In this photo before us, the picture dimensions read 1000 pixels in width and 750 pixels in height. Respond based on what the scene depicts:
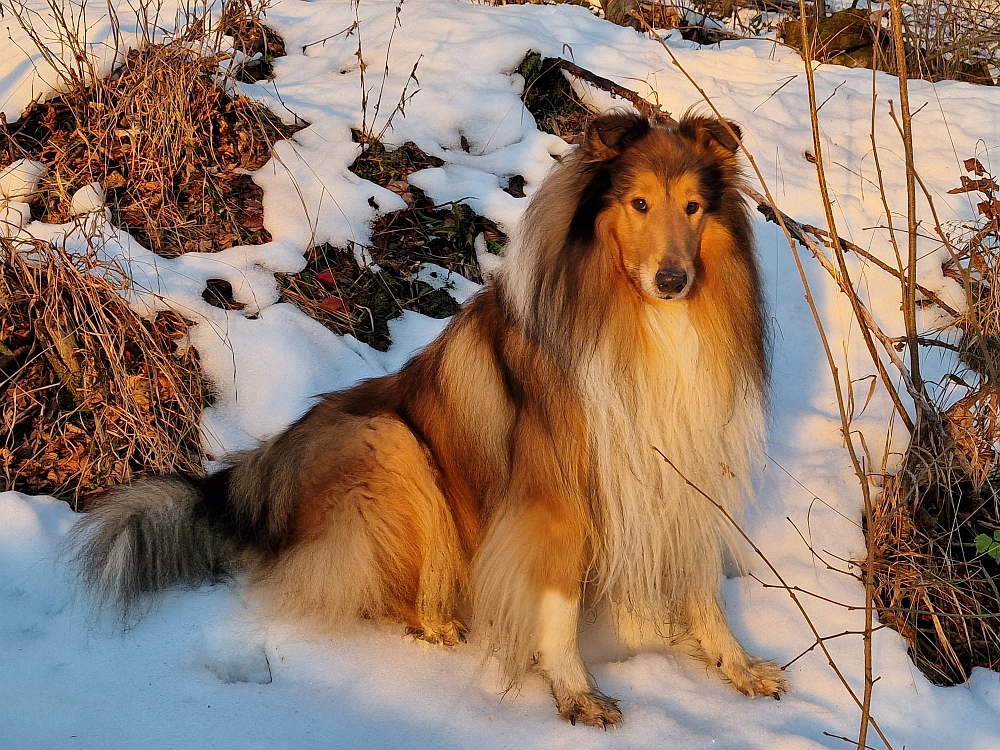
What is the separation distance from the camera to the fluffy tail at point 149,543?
296 cm

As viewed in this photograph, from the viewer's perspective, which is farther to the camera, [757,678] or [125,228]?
[125,228]

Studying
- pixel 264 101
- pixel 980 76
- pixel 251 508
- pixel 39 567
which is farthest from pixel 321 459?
pixel 980 76

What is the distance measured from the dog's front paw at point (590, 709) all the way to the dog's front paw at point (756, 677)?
1.48 ft

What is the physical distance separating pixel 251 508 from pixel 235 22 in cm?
363

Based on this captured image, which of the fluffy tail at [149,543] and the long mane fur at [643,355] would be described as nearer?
the long mane fur at [643,355]

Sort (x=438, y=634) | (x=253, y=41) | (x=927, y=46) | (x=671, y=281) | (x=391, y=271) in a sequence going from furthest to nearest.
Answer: (x=927, y=46), (x=253, y=41), (x=391, y=271), (x=438, y=634), (x=671, y=281)

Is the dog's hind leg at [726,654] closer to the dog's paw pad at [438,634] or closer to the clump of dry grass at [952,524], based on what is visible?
the clump of dry grass at [952,524]

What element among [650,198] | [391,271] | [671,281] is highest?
[650,198]

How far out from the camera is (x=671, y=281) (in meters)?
2.51

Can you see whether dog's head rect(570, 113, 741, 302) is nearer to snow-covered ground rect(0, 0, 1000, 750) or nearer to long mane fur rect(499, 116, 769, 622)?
long mane fur rect(499, 116, 769, 622)

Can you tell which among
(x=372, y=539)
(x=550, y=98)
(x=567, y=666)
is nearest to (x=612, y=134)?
(x=372, y=539)

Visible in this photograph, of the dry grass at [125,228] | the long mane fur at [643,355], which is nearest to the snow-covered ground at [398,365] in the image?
the dry grass at [125,228]

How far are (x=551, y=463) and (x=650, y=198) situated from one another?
2.79 ft

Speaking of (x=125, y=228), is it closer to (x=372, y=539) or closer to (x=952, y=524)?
(x=372, y=539)
